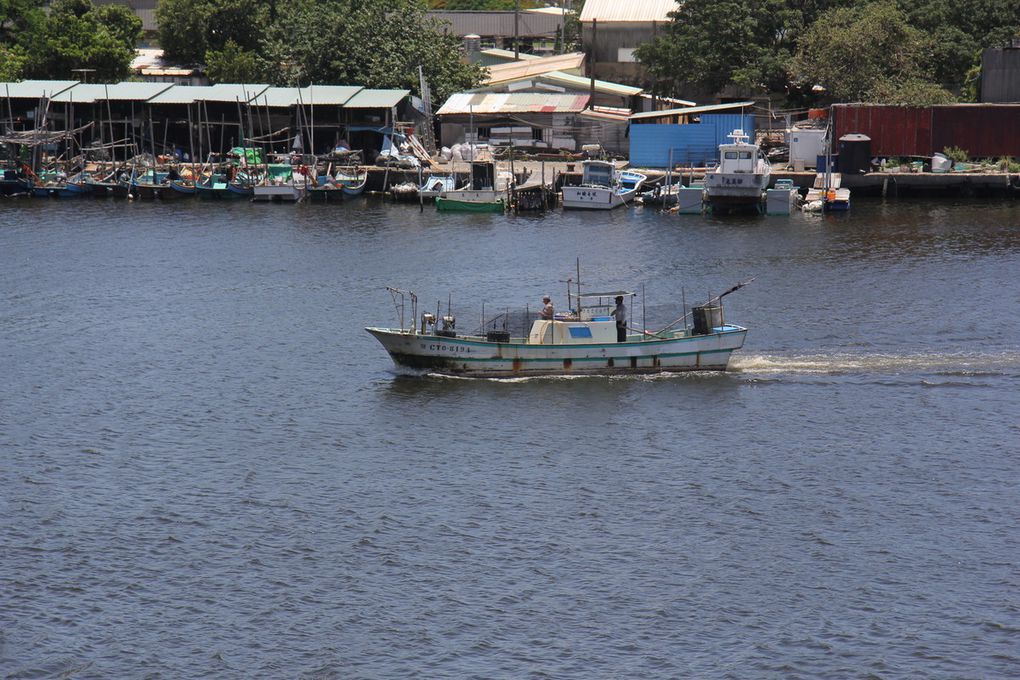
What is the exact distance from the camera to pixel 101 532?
3394 cm

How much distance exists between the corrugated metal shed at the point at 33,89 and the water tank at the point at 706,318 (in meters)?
69.3

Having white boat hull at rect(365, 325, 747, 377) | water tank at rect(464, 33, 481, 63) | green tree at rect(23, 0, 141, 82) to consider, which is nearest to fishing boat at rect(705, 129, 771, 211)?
white boat hull at rect(365, 325, 747, 377)

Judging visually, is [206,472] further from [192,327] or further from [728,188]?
[728,188]

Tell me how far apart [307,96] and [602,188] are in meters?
25.2

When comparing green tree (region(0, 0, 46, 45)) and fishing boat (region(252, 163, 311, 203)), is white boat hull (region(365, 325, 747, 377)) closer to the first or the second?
fishing boat (region(252, 163, 311, 203))

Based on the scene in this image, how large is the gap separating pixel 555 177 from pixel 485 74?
21026 mm

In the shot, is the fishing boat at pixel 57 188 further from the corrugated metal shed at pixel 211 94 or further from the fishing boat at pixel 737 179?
the fishing boat at pixel 737 179

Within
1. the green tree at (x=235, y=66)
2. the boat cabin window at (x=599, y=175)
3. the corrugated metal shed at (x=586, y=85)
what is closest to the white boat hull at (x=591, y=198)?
the boat cabin window at (x=599, y=175)

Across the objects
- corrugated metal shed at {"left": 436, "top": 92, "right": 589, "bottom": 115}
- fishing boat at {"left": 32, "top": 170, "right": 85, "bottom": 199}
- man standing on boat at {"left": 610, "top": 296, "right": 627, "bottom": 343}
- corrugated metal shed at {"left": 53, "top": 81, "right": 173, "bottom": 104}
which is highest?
corrugated metal shed at {"left": 53, "top": 81, "right": 173, "bottom": 104}

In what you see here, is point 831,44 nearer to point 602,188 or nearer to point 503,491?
point 602,188

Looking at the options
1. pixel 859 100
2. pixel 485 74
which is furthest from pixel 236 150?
pixel 859 100

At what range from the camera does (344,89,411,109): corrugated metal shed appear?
310ft

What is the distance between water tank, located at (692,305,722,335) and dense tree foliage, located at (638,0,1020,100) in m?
49.0

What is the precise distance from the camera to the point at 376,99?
9562 cm
